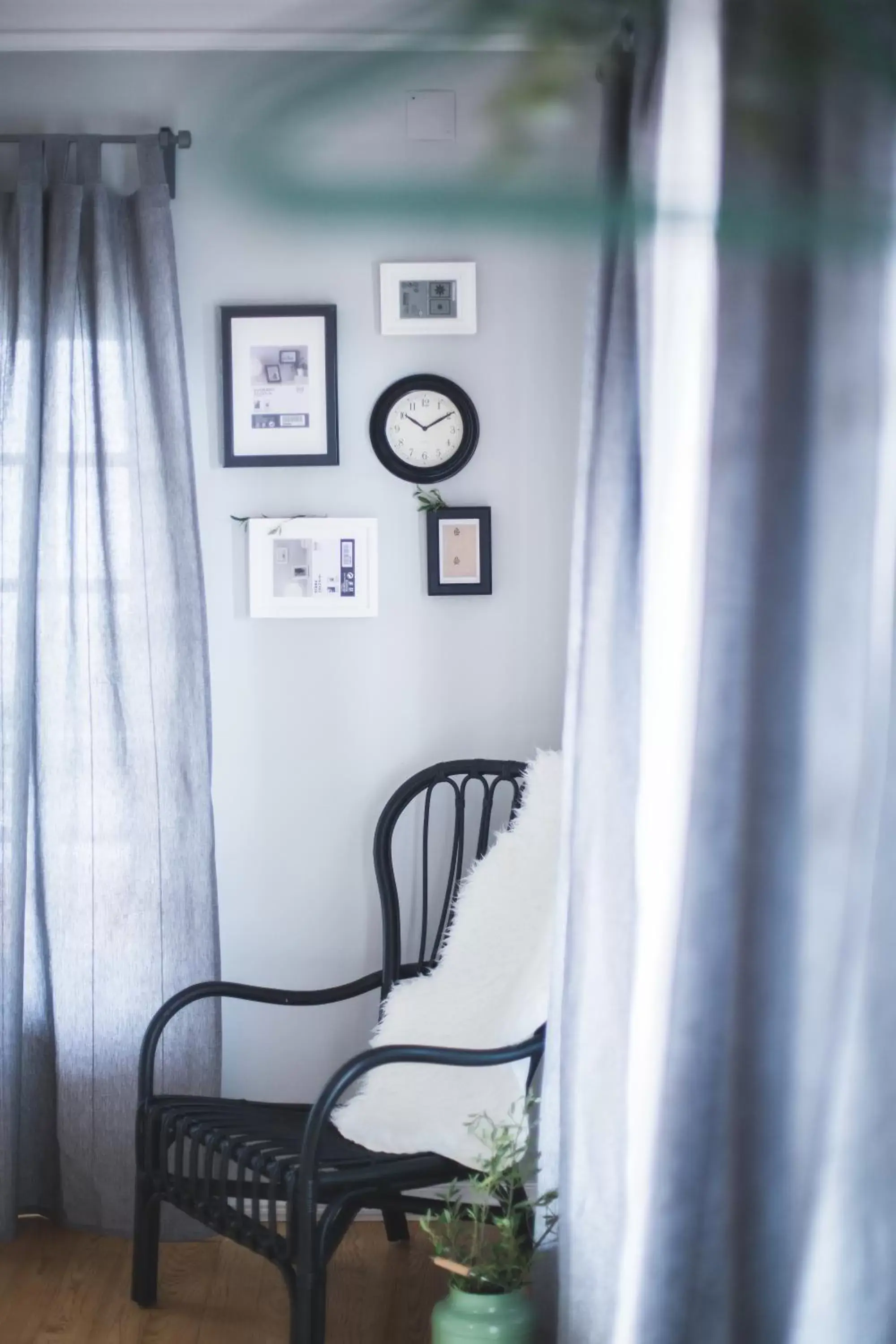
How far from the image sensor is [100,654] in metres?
2.81

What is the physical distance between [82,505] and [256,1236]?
5.12 feet

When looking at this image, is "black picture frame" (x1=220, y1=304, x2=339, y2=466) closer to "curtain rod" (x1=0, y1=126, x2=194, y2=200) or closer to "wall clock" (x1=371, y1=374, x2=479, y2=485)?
"wall clock" (x1=371, y1=374, x2=479, y2=485)

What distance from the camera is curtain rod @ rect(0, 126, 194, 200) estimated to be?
2824 mm

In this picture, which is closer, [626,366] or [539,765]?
[626,366]

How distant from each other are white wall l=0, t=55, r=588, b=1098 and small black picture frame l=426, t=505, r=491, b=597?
0.04 meters

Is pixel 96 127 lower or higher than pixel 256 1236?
higher

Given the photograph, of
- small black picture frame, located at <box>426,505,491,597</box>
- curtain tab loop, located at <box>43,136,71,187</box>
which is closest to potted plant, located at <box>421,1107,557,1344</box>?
small black picture frame, located at <box>426,505,491,597</box>

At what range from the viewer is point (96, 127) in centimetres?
293

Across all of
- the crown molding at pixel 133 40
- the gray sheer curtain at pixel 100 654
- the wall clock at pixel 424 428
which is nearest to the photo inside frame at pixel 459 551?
the wall clock at pixel 424 428

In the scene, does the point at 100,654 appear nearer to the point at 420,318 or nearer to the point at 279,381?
the point at 279,381

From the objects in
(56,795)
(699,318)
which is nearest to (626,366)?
(699,318)

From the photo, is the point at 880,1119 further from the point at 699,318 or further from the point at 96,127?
the point at 96,127

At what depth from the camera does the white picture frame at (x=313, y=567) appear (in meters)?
2.93

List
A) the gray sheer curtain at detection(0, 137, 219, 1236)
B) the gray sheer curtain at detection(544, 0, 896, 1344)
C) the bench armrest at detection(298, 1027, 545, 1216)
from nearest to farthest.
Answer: the gray sheer curtain at detection(544, 0, 896, 1344)
the bench armrest at detection(298, 1027, 545, 1216)
the gray sheer curtain at detection(0, 137, 219, 1236)
